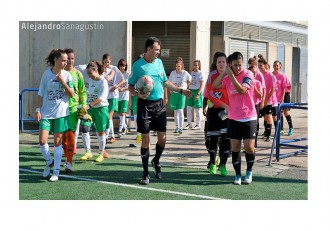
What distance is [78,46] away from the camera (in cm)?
1509

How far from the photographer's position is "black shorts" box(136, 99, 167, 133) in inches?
296

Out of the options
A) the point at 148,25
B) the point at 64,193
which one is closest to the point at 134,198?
the point at 64,193

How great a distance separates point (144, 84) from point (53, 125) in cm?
156

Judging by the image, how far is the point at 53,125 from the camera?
305 inches

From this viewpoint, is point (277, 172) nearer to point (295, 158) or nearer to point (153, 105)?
point (295, 158)

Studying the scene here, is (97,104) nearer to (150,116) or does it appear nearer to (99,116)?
(99,116)

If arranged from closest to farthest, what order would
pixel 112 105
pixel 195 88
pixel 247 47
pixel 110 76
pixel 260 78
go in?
pixel 260 78
pixel 110 76
pixel 112 105
pixel 195 88
pixel 247 47

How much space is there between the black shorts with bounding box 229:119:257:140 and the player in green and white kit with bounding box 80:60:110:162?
293 centimetres

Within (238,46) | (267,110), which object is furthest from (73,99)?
(238,46)

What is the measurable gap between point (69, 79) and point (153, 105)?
1382mm

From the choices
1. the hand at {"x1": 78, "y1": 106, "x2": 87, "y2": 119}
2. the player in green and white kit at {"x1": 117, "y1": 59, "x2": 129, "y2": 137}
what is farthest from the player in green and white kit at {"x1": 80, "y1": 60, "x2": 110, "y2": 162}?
the player in green and white kit at {"x1": 117, "y1": 59, "x2": 129, "y2": 137}

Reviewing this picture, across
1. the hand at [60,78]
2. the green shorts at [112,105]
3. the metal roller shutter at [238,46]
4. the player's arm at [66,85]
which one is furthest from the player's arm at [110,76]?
the metal roller shutter at [238,46]

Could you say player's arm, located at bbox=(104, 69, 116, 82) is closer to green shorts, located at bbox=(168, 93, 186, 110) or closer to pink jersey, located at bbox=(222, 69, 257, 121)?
green shorts, located at bbox=(168, 93, 186, 110)

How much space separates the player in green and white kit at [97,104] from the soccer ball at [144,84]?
2133mm
